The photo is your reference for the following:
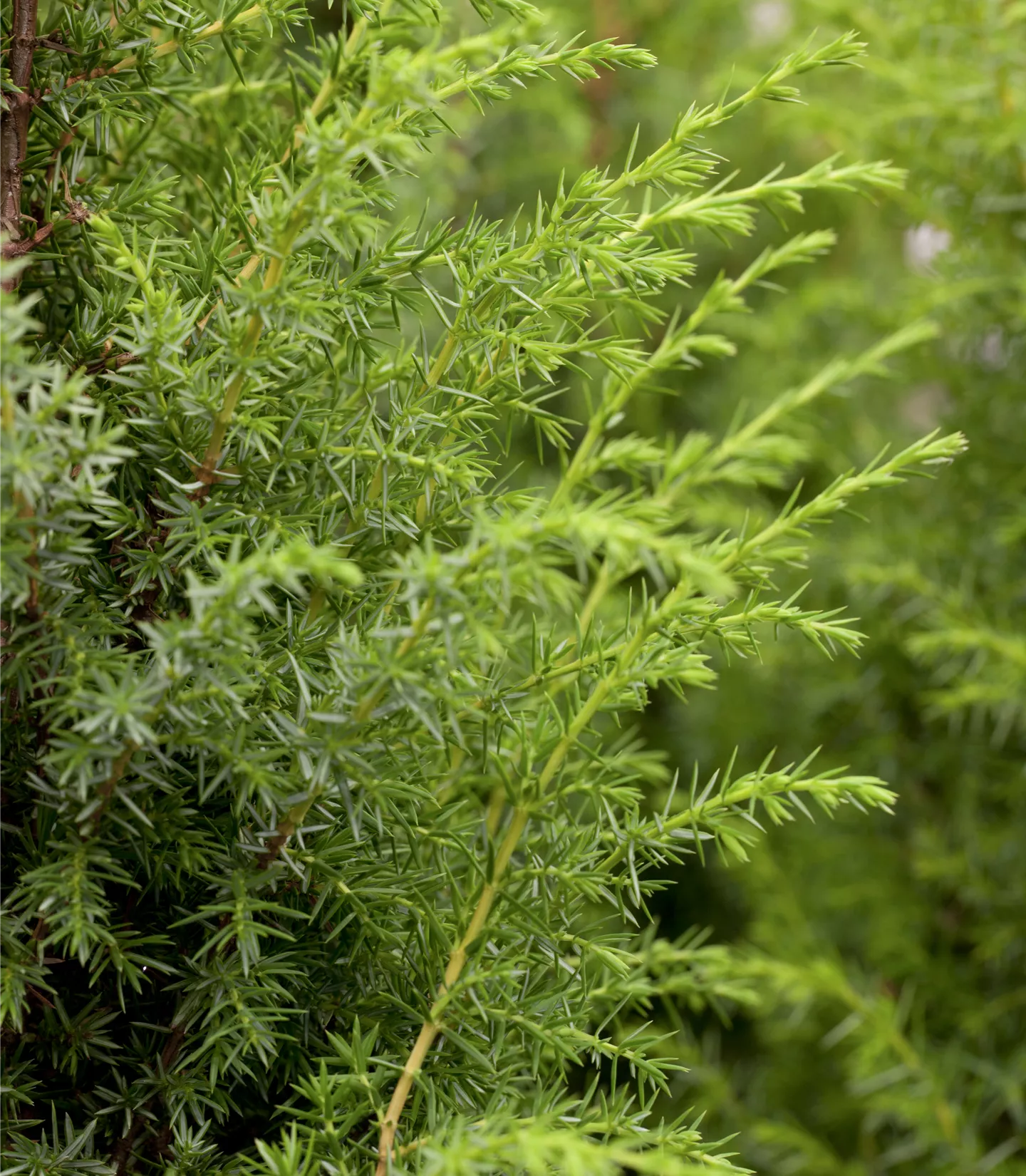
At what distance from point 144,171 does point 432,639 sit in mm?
272

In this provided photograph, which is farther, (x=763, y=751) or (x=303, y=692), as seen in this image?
(x=763, y=751)

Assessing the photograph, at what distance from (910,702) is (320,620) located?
1.05 metres

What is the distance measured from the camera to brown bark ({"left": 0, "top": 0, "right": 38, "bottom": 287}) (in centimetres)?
43

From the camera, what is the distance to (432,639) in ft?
1.20

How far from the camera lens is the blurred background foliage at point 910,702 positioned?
1.08 m

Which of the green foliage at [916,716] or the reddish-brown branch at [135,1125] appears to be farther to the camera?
the green foliage at [916,716]

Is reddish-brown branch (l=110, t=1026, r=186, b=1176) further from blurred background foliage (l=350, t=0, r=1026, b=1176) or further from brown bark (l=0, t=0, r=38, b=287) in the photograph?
blurred background foliage (l=350, t=0, r=1026, b=1176)

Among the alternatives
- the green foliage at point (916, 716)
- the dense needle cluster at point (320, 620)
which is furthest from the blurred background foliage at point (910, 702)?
the dense needle cluster at point (320, 620)

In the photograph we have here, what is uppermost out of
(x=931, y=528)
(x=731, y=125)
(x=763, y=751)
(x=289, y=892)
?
(x=289, y=892)

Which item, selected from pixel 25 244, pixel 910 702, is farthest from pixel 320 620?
pixel 910 702

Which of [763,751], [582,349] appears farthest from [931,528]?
[582,349]

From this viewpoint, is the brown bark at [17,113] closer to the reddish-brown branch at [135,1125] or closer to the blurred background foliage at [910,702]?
the reddish-brown branch at [135,1125]

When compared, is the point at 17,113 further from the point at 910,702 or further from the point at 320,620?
the point at 910,702

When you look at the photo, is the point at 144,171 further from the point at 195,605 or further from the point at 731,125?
the point at 731,125
